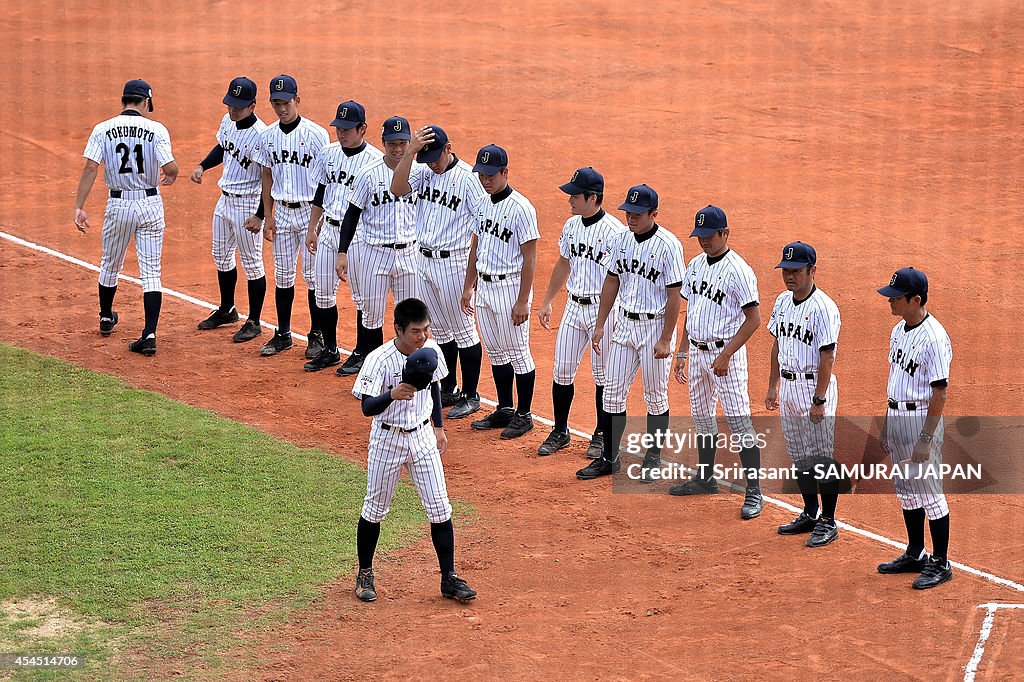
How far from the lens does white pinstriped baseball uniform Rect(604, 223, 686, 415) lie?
831 cm

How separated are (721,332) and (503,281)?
6.32ft

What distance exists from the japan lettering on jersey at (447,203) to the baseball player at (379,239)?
0.25 meters

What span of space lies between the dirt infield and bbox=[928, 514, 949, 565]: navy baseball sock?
212 mm

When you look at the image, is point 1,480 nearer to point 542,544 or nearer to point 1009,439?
point 542,544

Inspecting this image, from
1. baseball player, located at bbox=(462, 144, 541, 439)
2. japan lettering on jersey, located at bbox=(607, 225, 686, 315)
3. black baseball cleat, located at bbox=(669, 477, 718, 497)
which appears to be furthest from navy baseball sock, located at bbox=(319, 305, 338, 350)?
black baseball cleat, located at bbox=(669, 477, 718, 497)

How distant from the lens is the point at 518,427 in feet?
31.3

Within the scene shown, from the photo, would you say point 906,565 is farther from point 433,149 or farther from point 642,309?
point 433,149

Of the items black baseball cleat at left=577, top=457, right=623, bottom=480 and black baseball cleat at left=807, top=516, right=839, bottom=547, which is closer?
black baseball cleat at left=807, top=516, right=839, bottom=547

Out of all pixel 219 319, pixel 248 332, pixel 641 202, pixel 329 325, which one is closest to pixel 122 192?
pixel 219 319

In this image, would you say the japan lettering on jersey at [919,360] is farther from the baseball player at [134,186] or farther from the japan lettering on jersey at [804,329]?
the baseball player at [134,186]

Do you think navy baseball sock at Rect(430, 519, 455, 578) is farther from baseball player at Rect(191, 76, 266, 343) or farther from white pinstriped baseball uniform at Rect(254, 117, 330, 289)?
baseball player at Rect(191, 76, 266, 343)

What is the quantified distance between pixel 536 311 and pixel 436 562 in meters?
4.86

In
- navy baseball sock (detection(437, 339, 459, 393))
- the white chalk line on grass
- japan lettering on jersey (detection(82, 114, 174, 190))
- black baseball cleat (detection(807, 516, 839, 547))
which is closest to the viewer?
the white chalk line on grass

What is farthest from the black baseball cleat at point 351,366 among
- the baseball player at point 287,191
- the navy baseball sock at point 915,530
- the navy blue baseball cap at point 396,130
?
the navy baseball sock at point 915,530
